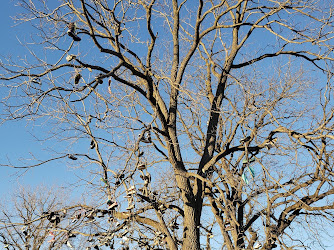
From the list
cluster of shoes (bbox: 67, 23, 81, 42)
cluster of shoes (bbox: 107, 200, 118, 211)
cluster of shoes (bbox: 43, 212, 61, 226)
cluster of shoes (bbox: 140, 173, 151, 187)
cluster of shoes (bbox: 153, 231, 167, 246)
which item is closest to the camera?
cluster of shoes (bbox: 67, 23, 81, 42)

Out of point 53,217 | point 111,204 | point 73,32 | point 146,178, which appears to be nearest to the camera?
point 73,32

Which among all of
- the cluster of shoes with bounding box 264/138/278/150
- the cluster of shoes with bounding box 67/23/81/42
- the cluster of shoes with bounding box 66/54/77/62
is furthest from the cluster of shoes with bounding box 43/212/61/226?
the cluster of shoes with bounding box 264/138/278/150

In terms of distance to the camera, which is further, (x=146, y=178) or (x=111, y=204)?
(x=146, y=178)

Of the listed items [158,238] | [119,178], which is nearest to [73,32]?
[119,178]

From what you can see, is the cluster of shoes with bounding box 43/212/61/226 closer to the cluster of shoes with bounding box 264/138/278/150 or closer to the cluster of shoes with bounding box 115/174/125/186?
the cluster of shoes with bounding box 115/174/125/186

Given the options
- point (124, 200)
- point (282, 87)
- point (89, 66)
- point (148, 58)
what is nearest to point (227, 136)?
point (282, 87)

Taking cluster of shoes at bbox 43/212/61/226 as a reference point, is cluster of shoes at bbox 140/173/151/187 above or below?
above

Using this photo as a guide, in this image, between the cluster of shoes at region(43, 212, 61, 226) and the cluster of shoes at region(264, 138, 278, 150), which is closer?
the cluster of shoes at region(43, 212, 61, 226)

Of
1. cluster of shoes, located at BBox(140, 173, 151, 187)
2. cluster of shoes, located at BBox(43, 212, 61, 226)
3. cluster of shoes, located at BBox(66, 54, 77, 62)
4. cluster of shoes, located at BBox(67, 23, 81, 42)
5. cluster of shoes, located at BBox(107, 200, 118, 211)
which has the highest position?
cluster of shoes, located at BBox(67, 23, 81, 42)

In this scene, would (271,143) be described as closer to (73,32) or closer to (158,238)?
(158,238)

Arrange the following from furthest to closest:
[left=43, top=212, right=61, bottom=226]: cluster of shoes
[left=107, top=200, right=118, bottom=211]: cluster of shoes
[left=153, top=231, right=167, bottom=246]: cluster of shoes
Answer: [left=153, top=231, right=167, bottom=246]: cluster of shoes < [left=43, top=212, right=61, bottom=226]: cluster of shoes < [left=107, top=200, right=118, bottom=211]: cluster of shoes

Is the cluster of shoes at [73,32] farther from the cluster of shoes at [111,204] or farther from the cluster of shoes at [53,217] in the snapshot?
the cluster of shoes at [53,217]

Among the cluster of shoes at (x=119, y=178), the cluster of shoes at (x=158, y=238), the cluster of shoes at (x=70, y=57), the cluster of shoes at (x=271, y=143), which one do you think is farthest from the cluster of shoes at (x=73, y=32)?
the cluster of shoes at (x=271, y=143)

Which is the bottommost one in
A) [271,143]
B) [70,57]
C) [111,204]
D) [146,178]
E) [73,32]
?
[111,204]
